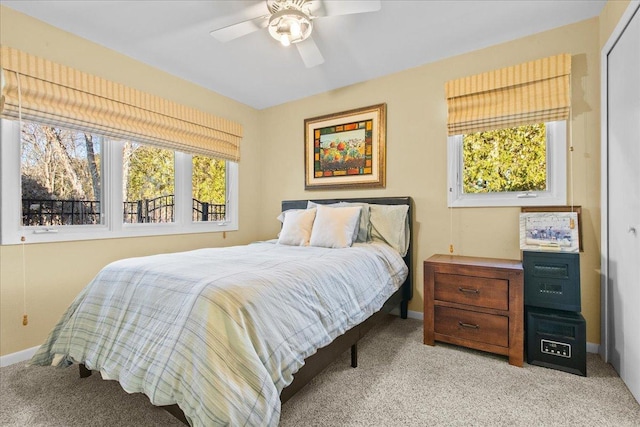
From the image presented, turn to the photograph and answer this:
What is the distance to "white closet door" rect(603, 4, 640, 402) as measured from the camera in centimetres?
166

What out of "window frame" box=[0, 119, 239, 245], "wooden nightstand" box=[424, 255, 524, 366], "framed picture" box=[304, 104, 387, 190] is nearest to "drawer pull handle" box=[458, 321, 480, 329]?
"wooden nightstand" box=[424, 255, 524, 366]

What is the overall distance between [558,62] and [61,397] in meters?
4.00

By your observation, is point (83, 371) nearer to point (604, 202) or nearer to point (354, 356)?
point (354, 356)

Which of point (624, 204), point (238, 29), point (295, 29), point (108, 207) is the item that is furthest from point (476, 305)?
point (108, 207)

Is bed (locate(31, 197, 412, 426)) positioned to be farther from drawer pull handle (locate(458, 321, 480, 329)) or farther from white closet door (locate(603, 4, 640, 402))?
white closet door (locate(603, 4, 640, 402))

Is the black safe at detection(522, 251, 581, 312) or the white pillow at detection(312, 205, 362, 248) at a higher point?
the white pillow at detection(312, 205, 362, 248)

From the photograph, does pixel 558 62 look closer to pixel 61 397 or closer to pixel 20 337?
pixel 61 397

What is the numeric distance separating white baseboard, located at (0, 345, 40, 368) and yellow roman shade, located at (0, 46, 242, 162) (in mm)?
1670

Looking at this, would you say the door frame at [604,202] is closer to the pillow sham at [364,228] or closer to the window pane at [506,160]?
the window pane at [506,160]

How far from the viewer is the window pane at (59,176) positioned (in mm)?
2248

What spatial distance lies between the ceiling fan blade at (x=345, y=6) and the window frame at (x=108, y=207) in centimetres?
212

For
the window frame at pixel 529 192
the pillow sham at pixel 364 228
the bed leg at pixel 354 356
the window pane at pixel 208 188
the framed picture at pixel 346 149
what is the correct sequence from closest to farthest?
1. the bed leg at pixel 354 356
2. the window frame at pixel 529 192
3. the pillow sham at pixel 364 228
4. the framed picture at pixel 346 149
5. the window pane at pixel 208 188

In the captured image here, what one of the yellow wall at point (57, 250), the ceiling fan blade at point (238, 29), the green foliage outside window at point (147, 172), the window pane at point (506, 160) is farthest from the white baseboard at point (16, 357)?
the window pane at point (506, 160)

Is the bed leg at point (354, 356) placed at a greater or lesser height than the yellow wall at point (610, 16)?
lesser
